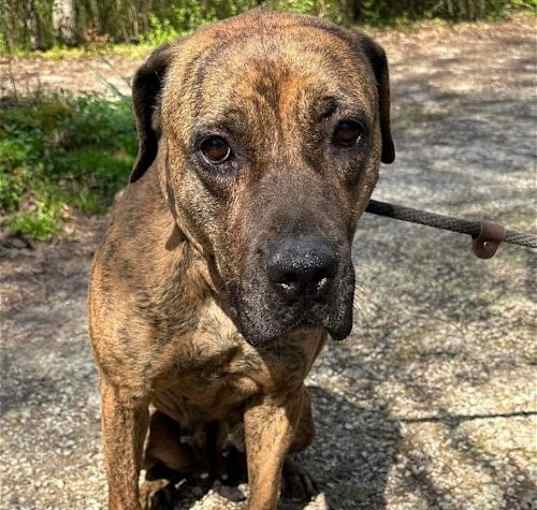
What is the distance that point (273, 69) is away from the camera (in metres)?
2.30

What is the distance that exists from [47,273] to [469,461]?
2961 mm

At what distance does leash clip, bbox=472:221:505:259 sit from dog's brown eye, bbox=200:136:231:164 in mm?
1095

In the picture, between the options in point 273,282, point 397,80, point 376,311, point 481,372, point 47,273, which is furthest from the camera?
point 397,80

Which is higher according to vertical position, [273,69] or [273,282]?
[273,69]

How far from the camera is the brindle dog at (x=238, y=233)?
7.19 ft

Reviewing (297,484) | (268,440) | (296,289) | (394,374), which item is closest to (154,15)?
(394,374)

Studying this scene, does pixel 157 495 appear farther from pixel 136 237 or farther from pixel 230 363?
pixel 136 237

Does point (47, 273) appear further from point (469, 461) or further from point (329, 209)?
point (329, 209)

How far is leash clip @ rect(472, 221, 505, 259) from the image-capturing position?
2.91m

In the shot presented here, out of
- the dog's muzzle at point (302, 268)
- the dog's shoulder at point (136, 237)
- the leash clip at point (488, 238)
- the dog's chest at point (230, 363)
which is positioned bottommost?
the dog's chest at point (230, 363)

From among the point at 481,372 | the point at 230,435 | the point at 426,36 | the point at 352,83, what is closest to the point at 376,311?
the point at 481,372

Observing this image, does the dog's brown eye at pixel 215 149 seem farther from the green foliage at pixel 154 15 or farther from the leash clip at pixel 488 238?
the green foliage at pixel 154 15

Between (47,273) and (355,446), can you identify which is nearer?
(355,446)

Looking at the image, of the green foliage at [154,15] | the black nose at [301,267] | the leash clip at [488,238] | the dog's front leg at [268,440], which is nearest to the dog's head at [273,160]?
the black nose at [301,267]
